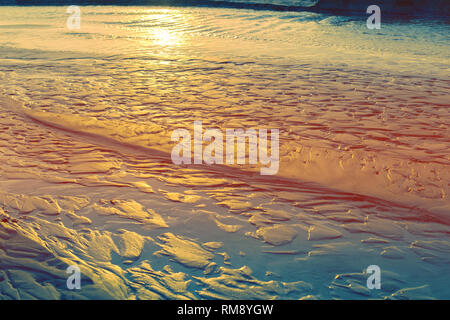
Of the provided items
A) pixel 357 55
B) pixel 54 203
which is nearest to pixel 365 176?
pixel 54 203

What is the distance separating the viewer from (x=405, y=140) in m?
4.62

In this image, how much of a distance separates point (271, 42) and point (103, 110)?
640 cm

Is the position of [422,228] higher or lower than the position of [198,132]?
lower

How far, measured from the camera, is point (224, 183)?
3.75 meters

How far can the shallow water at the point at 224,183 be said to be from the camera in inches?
98.6

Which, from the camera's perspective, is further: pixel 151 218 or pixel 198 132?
pixel 198 132

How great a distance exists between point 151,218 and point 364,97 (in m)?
4.16

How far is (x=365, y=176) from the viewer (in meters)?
3.89

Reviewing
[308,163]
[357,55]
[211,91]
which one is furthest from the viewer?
[357,55]

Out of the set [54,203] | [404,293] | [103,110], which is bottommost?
[404,293]

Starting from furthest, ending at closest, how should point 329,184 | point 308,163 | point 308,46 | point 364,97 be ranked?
point 308,46, point 364,97, point 308,163, point 329,184

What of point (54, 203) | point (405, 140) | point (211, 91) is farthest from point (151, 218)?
point (211, 91)

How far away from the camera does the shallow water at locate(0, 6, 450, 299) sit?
250cm

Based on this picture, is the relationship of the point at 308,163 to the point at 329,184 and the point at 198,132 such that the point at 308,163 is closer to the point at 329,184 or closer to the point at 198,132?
the point at 329,184
